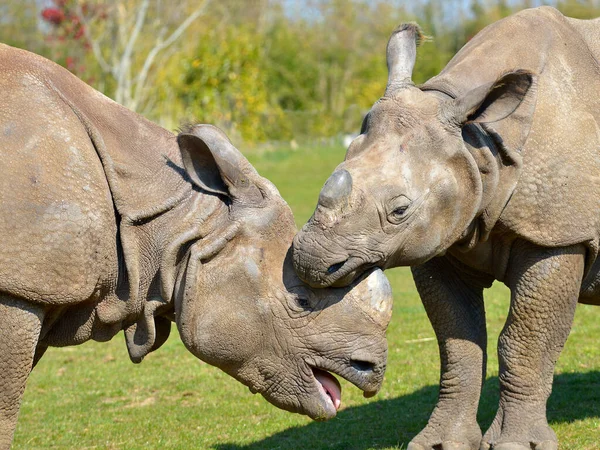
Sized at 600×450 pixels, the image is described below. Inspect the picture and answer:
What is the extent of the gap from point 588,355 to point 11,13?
17.3 meters

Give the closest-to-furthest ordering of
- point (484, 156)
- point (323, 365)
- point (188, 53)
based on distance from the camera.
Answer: point (323, 365)
point (484, 156)
point (188, 53)

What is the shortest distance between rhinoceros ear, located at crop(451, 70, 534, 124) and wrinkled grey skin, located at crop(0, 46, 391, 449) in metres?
0.86

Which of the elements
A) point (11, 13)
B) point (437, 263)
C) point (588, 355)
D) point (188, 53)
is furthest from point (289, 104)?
point (437, 263)

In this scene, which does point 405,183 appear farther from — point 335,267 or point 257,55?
point 257,55

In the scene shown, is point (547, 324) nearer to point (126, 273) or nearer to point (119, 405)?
point (126, 273)

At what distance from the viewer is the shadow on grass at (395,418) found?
6141 mm

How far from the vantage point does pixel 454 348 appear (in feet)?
18.5

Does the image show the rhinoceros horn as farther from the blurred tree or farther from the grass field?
the blurred tree

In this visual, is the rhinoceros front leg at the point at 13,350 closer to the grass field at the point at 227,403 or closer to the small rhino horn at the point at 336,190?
the small rhino horn at the point at 336,190

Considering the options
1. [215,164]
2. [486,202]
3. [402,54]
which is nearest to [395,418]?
[486,202]

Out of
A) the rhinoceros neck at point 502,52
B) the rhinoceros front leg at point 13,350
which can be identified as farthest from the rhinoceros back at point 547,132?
the rhinoceros front leg at point 13,350

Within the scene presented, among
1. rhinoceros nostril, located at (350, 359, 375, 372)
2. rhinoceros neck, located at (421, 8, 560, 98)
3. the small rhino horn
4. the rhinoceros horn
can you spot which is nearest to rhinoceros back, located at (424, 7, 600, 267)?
rhinoceros neck, located at (421, 8, 560, 98)

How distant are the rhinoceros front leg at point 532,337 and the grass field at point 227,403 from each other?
1.79 feet

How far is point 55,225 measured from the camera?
12.9 ft
